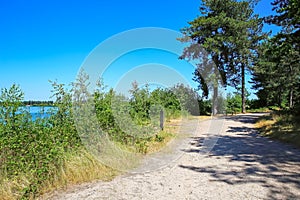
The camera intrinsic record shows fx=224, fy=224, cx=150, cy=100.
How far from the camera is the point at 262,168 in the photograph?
4.10 metres

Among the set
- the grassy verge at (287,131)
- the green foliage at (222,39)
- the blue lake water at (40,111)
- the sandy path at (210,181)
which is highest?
the green foliage at (222,39)

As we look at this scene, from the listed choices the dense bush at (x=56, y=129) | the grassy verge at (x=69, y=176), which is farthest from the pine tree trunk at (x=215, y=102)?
the grassy verge at (x=69, y=176)

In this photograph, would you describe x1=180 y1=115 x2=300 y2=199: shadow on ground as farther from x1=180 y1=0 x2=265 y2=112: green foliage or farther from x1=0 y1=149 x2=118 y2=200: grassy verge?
x1=180 y1=0 x2=265 y2=112: green foliage

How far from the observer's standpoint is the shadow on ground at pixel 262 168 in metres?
3.25

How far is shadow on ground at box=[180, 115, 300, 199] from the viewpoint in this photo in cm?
325

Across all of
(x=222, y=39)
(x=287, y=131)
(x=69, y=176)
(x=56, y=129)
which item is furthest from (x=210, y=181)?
(x=222, y=39)

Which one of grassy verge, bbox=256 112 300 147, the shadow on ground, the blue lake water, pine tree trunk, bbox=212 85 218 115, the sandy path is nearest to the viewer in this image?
the sandy path

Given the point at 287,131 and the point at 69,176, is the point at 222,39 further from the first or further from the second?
the point at 69,176

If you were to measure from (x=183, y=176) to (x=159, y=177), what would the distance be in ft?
1.36

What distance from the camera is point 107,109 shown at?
476 cm

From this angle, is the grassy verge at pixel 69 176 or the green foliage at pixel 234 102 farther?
the green foliage at pixel 234 102

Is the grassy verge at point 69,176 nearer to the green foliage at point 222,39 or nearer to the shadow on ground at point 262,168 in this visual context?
the shadow on ground at point 262,168

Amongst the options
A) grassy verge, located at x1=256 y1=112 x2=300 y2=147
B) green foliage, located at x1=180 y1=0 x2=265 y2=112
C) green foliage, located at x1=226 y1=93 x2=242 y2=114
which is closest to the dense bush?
grassy verge, located at x1=256 y1=112 x2=300 y2=147

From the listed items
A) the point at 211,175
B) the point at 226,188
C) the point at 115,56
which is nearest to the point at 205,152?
the point at 211,175
